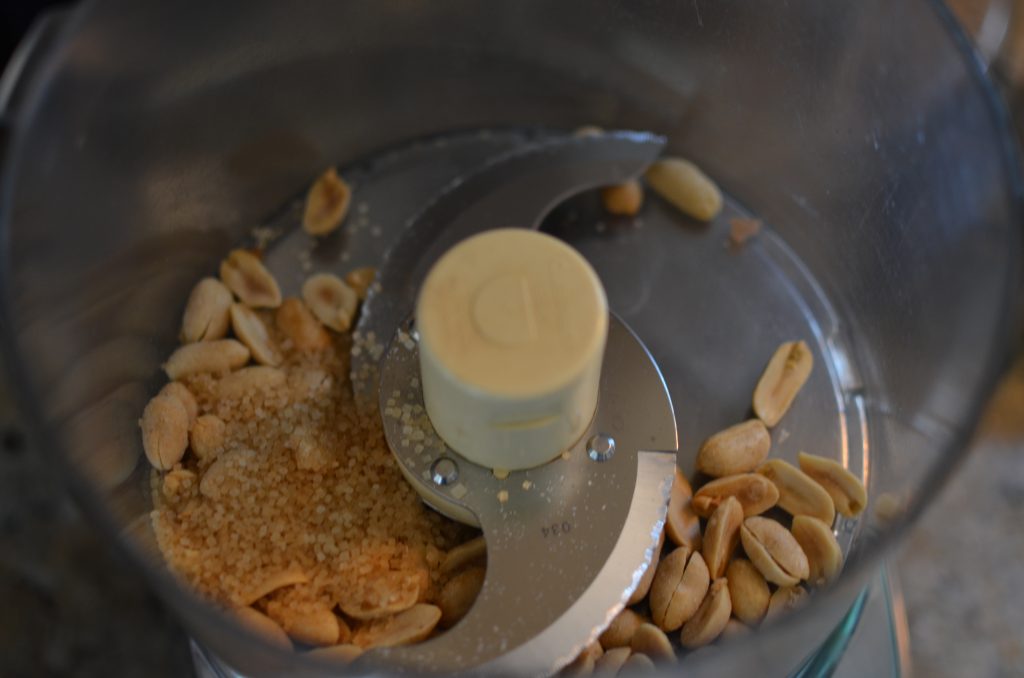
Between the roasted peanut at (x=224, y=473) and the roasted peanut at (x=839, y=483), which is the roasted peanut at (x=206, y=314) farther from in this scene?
the roasted peanut at (x=839, y=483)

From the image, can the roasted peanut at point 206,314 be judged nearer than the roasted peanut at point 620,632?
No

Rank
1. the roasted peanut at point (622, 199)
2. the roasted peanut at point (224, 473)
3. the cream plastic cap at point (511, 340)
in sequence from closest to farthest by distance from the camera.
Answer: the cream plastic cap at point (511, 340) → the roasted peanut at point (224, 473) → the roasted peanut at point (622, 199)

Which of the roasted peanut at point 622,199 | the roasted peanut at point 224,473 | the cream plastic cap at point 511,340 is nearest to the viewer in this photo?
the cream plastic cap at point 511,340

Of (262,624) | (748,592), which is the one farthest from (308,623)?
(748,592)

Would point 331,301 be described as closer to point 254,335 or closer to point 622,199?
point 254,335

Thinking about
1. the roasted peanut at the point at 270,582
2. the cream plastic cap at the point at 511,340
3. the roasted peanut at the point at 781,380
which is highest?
the cream plastic cap at the point at 511,340

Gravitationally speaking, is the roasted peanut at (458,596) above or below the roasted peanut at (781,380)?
below

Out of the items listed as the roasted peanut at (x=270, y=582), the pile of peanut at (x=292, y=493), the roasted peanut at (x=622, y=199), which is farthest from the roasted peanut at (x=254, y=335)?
the roasted peanut at (x=622, y=199)

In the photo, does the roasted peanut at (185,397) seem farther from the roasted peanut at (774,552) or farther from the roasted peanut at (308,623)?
the roasted peanut at (774,552)
